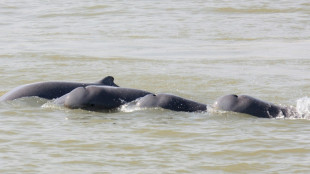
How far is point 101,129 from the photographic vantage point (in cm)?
814

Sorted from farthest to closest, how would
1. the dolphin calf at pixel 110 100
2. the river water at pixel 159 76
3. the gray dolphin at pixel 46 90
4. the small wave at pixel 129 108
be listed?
the gray dolphin at pixel 46 90
the small wave at pixel 129 108
the dolphin calf at pixel 110 100
the river water at pixel 159 76

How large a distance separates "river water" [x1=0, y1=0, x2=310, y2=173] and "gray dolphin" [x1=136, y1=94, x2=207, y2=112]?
0.11 m

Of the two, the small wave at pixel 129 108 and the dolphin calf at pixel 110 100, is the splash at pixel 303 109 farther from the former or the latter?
the small wave at pixel 129 108

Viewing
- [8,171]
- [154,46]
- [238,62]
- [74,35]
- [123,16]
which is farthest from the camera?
[123,16]

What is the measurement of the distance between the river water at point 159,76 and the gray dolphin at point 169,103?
0.36ft

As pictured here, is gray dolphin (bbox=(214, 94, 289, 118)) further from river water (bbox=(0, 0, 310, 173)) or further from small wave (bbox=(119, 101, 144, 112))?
small wave (bbox=(119, 101, 144, 112))

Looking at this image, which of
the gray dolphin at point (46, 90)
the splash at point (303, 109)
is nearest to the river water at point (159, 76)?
the splash at point (303, 109)

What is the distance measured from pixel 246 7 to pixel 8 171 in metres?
16.8

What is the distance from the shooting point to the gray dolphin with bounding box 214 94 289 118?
8.83 metres

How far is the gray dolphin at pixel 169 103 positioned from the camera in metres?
8.98

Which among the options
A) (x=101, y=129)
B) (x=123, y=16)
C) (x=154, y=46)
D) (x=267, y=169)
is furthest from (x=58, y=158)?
(x=123, y=16)

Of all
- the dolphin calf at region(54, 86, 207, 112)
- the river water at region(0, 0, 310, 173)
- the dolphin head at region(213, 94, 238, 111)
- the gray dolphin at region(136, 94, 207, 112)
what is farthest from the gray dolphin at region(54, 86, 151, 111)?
the dolphin head at region(213, 94, 238, 111)

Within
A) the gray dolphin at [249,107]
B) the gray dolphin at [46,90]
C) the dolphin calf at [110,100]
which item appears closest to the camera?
the gray dolphin at [249,107]

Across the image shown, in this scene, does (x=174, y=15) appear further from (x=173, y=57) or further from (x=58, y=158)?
(x=58, y=158)
